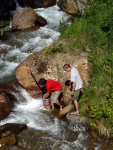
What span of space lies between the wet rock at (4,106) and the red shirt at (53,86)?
5.66 ft

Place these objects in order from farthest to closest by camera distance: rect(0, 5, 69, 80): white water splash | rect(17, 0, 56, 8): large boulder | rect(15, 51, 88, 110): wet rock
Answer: rect(17, 0, 56, 8): large boulder → rect(0, 5, 69, 80): white water splash → rect(15, 51, 88, 110): wet rock

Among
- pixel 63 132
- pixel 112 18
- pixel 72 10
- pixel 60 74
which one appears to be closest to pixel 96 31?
pixel 112 18

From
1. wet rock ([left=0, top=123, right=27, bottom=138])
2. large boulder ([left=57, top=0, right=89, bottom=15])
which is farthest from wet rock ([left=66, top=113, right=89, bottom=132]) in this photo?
large boulder ([left=57, top=0, right=89, bottom=15])

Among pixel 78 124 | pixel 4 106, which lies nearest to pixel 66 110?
pixel 78 124

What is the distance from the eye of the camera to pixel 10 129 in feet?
32.3

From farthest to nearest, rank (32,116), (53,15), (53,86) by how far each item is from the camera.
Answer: (53,15) < (32,116) < (53,86)

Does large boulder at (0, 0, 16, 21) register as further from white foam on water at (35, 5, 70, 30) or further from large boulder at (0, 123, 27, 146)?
large boulder at (0, 123, 27, 146)

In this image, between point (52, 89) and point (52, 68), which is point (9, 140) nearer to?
point (52, 89)

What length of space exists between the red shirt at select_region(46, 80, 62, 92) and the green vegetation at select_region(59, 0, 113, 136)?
3.23 feet

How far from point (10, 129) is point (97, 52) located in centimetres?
461

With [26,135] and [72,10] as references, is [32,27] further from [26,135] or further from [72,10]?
[26,135]

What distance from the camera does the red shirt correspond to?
10.2 meters

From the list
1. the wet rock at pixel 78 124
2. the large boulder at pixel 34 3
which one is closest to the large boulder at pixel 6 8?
the large boulder at pixel 34 3

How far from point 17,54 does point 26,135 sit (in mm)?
6175
